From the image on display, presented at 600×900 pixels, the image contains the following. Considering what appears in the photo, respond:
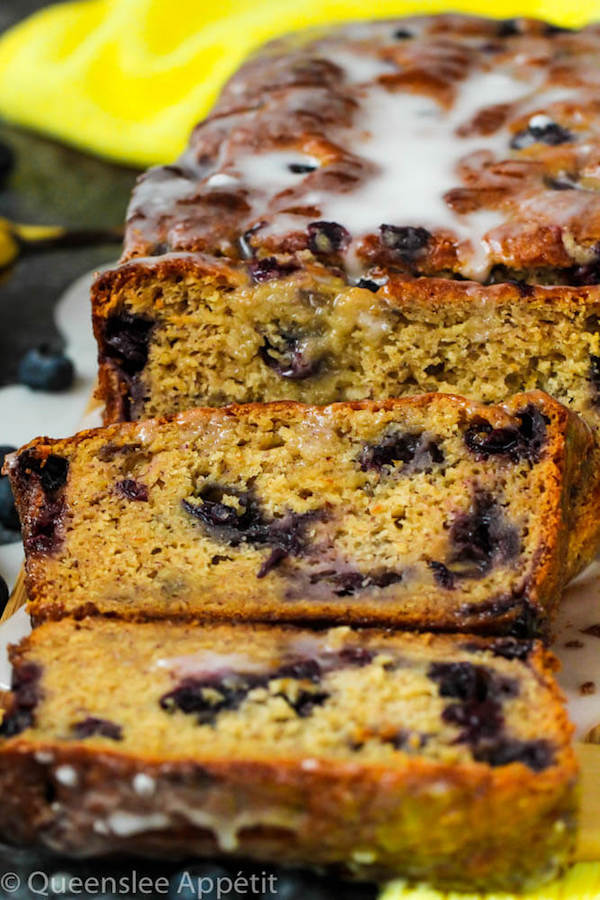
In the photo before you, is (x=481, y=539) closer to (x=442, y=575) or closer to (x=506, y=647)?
(x=442, y=575)

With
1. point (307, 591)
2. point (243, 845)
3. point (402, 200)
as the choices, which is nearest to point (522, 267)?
point (402, 200)

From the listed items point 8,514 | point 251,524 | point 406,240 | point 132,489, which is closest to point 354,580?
point 251,524

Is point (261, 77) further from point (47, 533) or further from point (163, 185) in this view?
point (47, 533)

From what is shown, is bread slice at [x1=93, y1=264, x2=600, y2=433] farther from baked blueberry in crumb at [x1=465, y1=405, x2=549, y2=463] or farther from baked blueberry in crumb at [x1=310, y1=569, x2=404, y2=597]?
baked blueberry in crumb at [x1=310, y1=569, x2=404, y2=597]

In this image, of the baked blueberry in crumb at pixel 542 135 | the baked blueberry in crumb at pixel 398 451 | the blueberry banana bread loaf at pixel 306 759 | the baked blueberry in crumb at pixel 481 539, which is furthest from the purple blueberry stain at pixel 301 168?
the blueberry banana bread loaf at pixel 306 759

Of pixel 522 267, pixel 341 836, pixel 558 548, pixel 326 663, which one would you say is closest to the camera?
pixel 341 836

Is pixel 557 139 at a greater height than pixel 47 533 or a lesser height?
greater

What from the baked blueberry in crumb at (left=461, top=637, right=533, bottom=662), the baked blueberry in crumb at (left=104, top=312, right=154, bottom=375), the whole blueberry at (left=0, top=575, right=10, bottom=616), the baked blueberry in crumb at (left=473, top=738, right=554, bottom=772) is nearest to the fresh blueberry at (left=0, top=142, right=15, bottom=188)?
the baked blueberry in crumb at (left=104, top=312, right=154, bottom=375)
